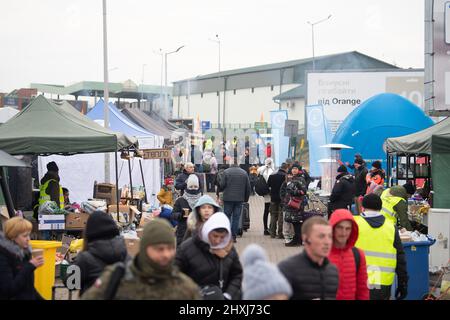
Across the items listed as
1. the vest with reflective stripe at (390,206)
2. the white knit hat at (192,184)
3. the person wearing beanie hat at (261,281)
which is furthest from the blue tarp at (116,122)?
the person wearing beanie hat at (261,281)

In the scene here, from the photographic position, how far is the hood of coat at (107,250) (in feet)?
19.9

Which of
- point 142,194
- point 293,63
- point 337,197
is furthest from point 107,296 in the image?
point 293,63

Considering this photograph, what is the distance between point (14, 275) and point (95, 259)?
0.76 m

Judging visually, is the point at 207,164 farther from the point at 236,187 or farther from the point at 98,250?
the point at 98,250

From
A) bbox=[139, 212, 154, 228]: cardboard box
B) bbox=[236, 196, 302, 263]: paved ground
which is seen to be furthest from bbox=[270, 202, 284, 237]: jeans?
bbox=[139, 212, 154, 228]: cardboard box

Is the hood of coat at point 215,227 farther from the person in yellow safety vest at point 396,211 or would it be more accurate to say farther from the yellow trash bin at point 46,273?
the person in yellow safety vest at point 396,211

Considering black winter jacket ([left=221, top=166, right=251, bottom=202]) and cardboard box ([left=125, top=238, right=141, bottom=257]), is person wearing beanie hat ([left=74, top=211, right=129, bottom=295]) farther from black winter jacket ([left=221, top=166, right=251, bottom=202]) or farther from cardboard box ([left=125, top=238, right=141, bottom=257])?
black winter jacket ([left=221, top=166, right=251, bottom=202])

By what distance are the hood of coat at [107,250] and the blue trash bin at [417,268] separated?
4752 mm

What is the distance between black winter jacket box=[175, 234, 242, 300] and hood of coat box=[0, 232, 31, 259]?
1.37 metres

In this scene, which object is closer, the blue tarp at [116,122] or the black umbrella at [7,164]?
the black umbrella at [7,164]

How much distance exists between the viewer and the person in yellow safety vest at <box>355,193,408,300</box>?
7.40 meters


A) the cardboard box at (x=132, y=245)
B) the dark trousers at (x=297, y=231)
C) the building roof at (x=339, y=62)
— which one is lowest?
the dark trousers at (x=297, y=231)

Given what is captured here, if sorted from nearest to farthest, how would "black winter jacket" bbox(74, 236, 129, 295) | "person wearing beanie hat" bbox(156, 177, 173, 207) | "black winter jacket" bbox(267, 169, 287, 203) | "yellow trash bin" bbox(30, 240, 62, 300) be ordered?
"black winter jacket" bbox(74, 236, 129, 295), "yellow trash bin" bbox(30, 240, 62, 300), "person wearing beanie hat" bbox(156, 177, 173, 207), "black winter jacket" bbox(267, 169, 287, 203)

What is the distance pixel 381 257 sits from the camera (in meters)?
7.44
